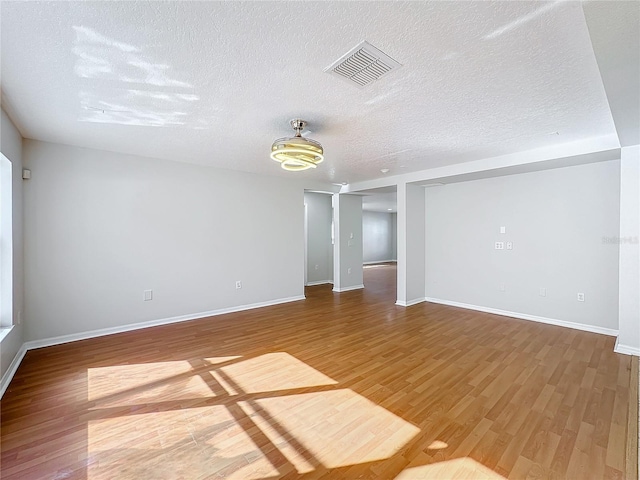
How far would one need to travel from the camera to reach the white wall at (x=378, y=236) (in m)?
12.7

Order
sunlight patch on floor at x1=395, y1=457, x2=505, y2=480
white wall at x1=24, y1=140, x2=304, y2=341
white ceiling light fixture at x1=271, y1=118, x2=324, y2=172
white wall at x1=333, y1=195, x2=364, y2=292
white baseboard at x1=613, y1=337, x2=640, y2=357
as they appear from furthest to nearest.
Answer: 1. white wall at x1=333, y1=195, x2=364, y2=292
2. white wall at x1=24, y1=140, x2=304, y2=341
3. white baseboard at x1=613, y1=337, x2=640, y2=357
4. white ceiling light fixture at x1=271, y1=118, x2=324, y2=172
5. sunlight patch on floor at x1=395, y1=457, x2=505, y2=480

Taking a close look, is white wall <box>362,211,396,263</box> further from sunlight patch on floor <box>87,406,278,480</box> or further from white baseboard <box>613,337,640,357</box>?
sunlight patch on floor <box>87,406,278,480</box>

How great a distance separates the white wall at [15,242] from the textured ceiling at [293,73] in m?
0.18

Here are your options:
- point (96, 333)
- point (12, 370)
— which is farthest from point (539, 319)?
point (12, 370)

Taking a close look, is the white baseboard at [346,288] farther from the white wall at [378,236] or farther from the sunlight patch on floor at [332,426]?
the white wall at [378,236]

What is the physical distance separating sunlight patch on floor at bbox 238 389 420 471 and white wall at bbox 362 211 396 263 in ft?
33.9

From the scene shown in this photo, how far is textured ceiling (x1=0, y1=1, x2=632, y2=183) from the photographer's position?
4.70ft

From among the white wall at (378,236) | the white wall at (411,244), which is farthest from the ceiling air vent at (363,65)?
the white wall at (378,236)

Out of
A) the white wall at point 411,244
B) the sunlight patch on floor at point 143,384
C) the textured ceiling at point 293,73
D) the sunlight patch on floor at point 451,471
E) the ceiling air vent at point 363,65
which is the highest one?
the textured ceiling at point 293,73

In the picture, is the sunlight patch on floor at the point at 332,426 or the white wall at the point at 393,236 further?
the white wall at the point at 393,236

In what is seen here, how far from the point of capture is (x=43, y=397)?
2332 millimetres

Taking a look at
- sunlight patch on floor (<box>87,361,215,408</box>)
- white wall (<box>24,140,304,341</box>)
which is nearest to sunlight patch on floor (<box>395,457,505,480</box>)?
sunlight patch on floor (<box>87,361,215,408</box>)

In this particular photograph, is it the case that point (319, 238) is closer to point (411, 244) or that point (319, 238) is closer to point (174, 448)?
point (411, 244)

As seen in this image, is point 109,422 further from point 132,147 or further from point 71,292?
point 132,147
